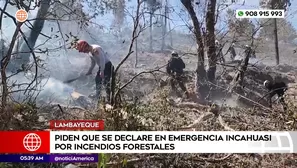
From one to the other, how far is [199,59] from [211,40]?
17cm

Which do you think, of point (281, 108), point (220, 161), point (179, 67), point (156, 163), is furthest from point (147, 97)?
point (281, 108)

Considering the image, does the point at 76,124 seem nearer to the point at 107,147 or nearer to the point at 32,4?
the point at 107,147

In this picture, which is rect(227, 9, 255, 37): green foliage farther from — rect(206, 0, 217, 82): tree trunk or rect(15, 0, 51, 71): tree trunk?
rect(15, 0, 51, 71): tree trunk

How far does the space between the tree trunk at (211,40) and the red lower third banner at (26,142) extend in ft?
4.12

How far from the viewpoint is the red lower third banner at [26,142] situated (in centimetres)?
247

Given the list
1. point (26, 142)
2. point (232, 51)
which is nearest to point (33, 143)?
point (26, 142)

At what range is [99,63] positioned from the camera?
103 inches

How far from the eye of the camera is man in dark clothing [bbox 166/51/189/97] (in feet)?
8.57

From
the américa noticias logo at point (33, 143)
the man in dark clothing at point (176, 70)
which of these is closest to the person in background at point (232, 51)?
the man in dark clothing at point (176, 70)

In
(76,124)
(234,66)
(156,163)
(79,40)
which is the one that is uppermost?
(79,40)

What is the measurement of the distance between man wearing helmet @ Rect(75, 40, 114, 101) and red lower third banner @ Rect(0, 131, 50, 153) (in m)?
0.47

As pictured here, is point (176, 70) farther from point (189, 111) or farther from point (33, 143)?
point (33, 143)

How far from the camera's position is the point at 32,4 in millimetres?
2590

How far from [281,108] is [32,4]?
2.05m
